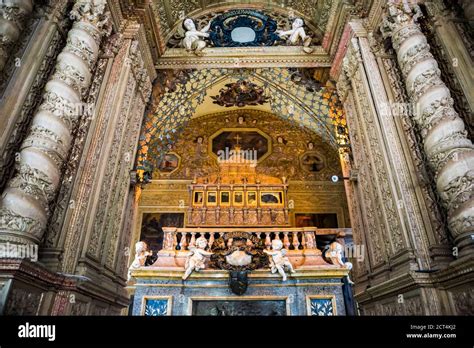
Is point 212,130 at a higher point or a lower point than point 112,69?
higher

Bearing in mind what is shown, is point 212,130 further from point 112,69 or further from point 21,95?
point 21,95

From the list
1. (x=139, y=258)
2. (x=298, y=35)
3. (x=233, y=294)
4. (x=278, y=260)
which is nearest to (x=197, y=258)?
(x=233, y=294)

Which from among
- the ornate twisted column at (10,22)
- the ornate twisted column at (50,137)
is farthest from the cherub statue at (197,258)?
the ornate twisted column at (10,22)

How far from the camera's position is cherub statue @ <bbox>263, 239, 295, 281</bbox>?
594 cm

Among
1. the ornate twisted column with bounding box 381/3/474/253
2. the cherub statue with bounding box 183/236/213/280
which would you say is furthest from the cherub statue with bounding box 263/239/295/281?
the ornate twisted column with bounding box 381/3/474/253

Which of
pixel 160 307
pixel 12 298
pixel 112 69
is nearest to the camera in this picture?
pixel 12 298

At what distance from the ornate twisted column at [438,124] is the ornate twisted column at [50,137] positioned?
12.3 ft

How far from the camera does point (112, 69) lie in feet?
14.9

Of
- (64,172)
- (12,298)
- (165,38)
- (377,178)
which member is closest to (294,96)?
(165,38)

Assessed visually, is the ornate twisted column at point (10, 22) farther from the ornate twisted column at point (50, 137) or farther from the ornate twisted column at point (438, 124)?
the ornate twisted column at point (438, 124)

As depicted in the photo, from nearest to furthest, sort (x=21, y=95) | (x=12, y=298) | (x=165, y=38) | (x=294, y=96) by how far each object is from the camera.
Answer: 1. (x=12, y=298)
2. (x=21, y=95)
3. (x=165, y=38)
4. (x=294, y=96)

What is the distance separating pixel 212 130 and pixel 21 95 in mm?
8588
